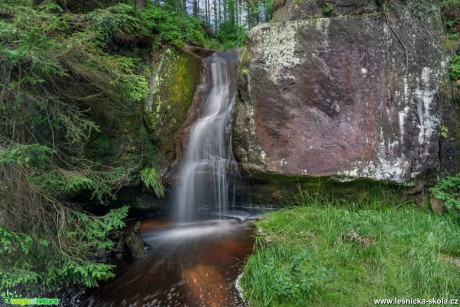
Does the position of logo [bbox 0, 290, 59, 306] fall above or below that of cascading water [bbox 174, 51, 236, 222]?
below

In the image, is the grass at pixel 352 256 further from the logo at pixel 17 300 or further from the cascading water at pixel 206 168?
the logo at pixel 17 300

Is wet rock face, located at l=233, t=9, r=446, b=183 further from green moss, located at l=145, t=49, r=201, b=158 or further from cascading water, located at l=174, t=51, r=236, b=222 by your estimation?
green moss, located at l=145, t=49, r=201, b=158

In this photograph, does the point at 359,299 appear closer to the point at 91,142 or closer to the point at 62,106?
the point at 62,106

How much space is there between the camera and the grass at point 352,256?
299 centimetres

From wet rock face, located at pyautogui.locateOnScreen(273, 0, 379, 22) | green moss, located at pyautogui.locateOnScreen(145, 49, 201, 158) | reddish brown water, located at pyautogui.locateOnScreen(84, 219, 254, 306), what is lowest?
reddish brown water, located at pyautogui.locateOnScreen(84, 219, 254, 306)

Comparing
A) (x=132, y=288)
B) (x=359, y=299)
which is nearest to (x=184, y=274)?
(x=132, y=288)

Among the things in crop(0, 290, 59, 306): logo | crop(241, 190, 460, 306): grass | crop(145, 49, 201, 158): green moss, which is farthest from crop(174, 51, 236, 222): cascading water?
crop(0, 290, 59, 306): logo

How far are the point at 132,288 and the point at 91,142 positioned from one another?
269 centimetres

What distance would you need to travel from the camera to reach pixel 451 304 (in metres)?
2.73

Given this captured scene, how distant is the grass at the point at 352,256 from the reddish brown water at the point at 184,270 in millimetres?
336

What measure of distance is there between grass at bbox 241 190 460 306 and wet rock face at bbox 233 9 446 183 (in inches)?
30.6

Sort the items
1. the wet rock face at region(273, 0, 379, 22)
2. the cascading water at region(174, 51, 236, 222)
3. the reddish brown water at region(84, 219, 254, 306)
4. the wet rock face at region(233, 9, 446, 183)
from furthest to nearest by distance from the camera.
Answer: the cascading water at region(174, 51, 236, 222) → the wet rock face at region(273, 0, 379, 22) → the wet rock face at region(233, 9, 446, 183) → the reddish brown water at region(84, 219, 254, 306)

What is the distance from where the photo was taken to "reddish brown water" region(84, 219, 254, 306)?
11.0 ft

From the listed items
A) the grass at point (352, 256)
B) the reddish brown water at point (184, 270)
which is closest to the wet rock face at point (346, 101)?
the grass at point (352, 256)
